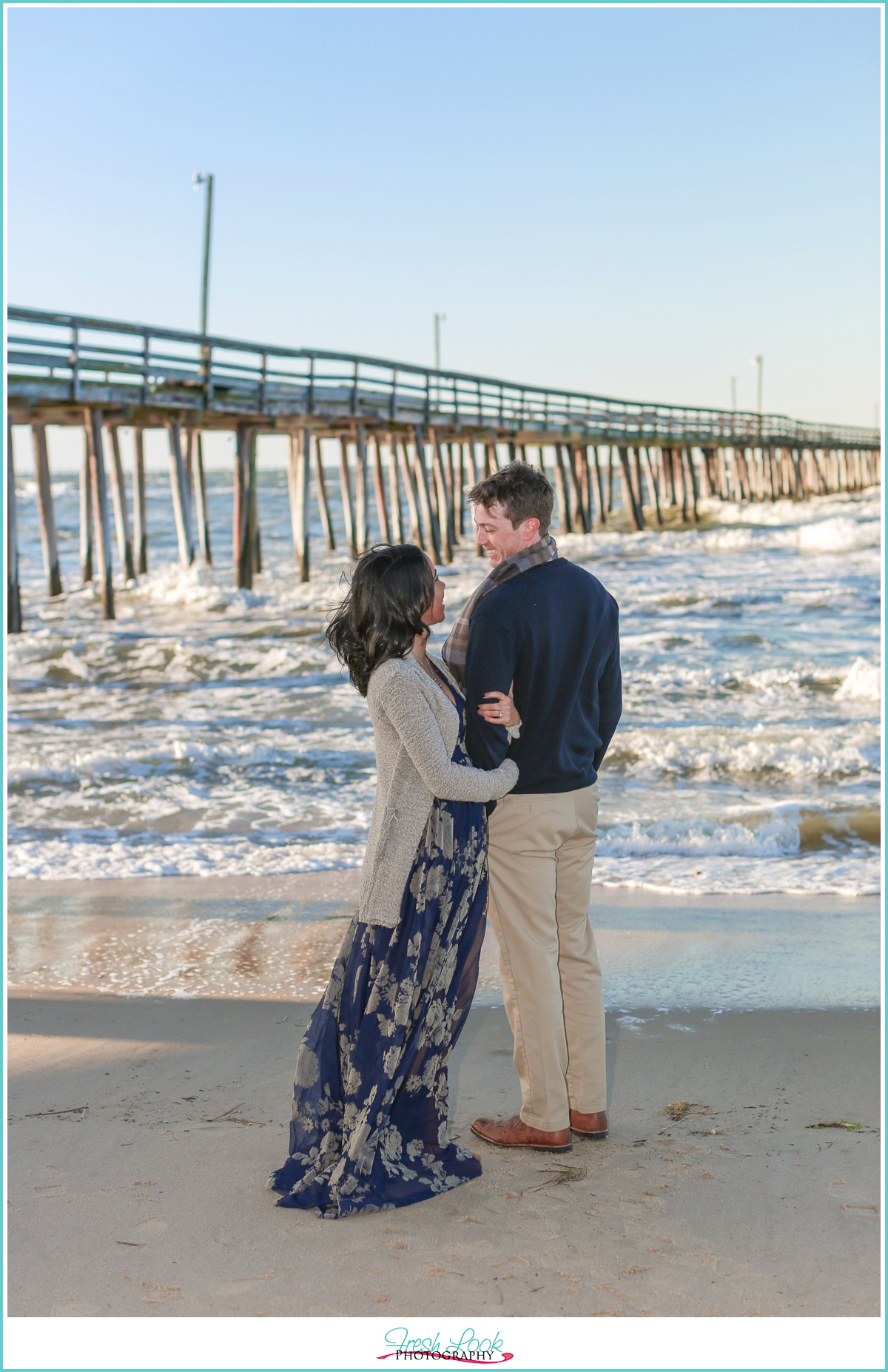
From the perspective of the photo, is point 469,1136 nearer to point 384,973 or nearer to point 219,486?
point 384,973

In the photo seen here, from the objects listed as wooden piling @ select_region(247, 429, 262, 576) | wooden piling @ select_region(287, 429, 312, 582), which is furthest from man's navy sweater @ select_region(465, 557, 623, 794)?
wooden piling @ select_region(287, 429, 312, 582)

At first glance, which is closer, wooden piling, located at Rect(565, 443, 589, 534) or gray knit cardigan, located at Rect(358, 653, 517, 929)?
gray knit cardigan, located at Rect(358, 653, 517, 929)

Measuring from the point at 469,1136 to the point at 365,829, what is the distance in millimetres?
4059

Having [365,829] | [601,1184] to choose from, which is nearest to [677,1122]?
[601,1184]

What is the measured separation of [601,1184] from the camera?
9.22ft

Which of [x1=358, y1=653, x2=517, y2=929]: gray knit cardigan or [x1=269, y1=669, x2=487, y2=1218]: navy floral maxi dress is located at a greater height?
[x1=358, y1=653, x2=517, y2=929]: gray knit cardigan

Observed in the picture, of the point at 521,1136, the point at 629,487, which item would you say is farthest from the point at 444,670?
the point at 629,487

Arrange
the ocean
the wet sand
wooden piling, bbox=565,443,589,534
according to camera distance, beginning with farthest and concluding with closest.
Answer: wooden piling, bbox=565,443,589,534 → the ocean → the wet sand

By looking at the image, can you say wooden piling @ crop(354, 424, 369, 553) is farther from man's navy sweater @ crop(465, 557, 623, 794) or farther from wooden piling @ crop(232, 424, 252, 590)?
man's navy sweater @ crop(465, 557, 623, 794)

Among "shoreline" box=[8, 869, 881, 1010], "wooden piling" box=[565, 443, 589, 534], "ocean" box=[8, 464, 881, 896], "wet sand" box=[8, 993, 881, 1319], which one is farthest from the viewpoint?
"wooden piling" box=[565, 443, 589, 534]

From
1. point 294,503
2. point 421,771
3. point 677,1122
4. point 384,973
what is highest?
point 294,503

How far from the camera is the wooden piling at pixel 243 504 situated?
19.2 metres

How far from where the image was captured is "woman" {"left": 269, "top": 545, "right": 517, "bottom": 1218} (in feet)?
8.75

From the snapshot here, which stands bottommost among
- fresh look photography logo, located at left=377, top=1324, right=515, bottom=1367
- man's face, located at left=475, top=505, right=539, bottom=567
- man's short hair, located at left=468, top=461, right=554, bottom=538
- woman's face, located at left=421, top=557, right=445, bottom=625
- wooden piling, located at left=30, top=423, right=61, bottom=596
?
fresh look photography logo, located at left=377, top=1324, right=515, bottom=1367
